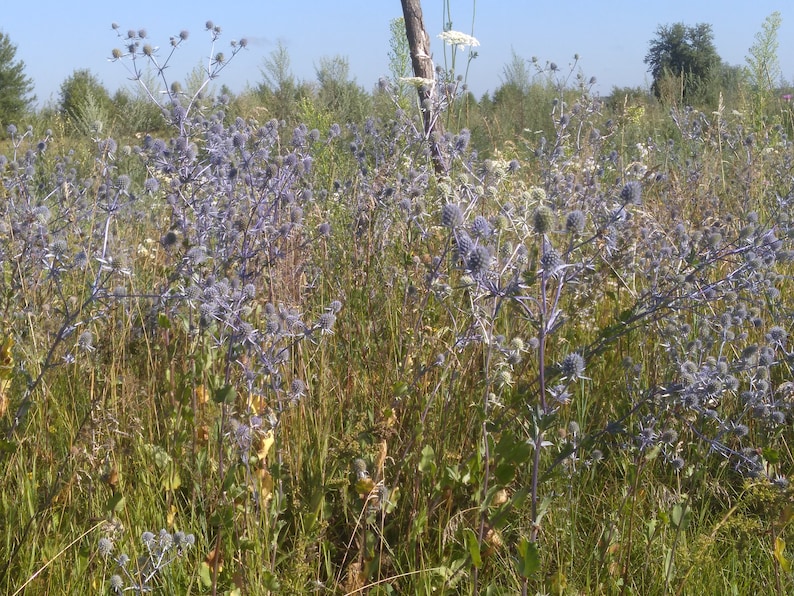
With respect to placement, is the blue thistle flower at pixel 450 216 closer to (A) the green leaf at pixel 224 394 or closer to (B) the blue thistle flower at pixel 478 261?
(B) the blue thistle flower at pixel 478 261

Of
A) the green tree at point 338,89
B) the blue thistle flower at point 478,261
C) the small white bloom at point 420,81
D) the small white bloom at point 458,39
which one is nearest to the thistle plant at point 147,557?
the blue thistle flower at point 478,261

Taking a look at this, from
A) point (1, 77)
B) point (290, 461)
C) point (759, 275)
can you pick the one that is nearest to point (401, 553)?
point (290, 461)

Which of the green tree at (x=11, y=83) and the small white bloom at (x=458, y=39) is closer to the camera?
the small white bloom at (x=458, y=39)

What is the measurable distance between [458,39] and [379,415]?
2433 millimetres

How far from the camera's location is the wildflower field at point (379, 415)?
72.5 inches

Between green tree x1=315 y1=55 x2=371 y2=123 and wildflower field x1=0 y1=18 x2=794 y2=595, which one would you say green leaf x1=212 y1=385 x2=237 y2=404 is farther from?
green tree x1=315 y1=55 x2=371 y2=123

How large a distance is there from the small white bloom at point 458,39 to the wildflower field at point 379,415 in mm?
1107

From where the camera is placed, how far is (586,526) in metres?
2.23

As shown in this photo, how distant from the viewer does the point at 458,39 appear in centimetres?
410

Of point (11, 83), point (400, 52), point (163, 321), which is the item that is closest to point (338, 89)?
point (400, 52)

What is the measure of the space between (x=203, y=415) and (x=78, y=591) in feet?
2.09

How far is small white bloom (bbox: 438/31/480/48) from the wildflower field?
3.63 ft

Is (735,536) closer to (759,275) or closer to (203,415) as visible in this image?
(759,275)

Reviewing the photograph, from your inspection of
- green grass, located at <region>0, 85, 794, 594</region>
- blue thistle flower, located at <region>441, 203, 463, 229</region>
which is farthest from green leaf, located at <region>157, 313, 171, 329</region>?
blue thistle flower, located at <region>441, 203, 463, 229</region>
